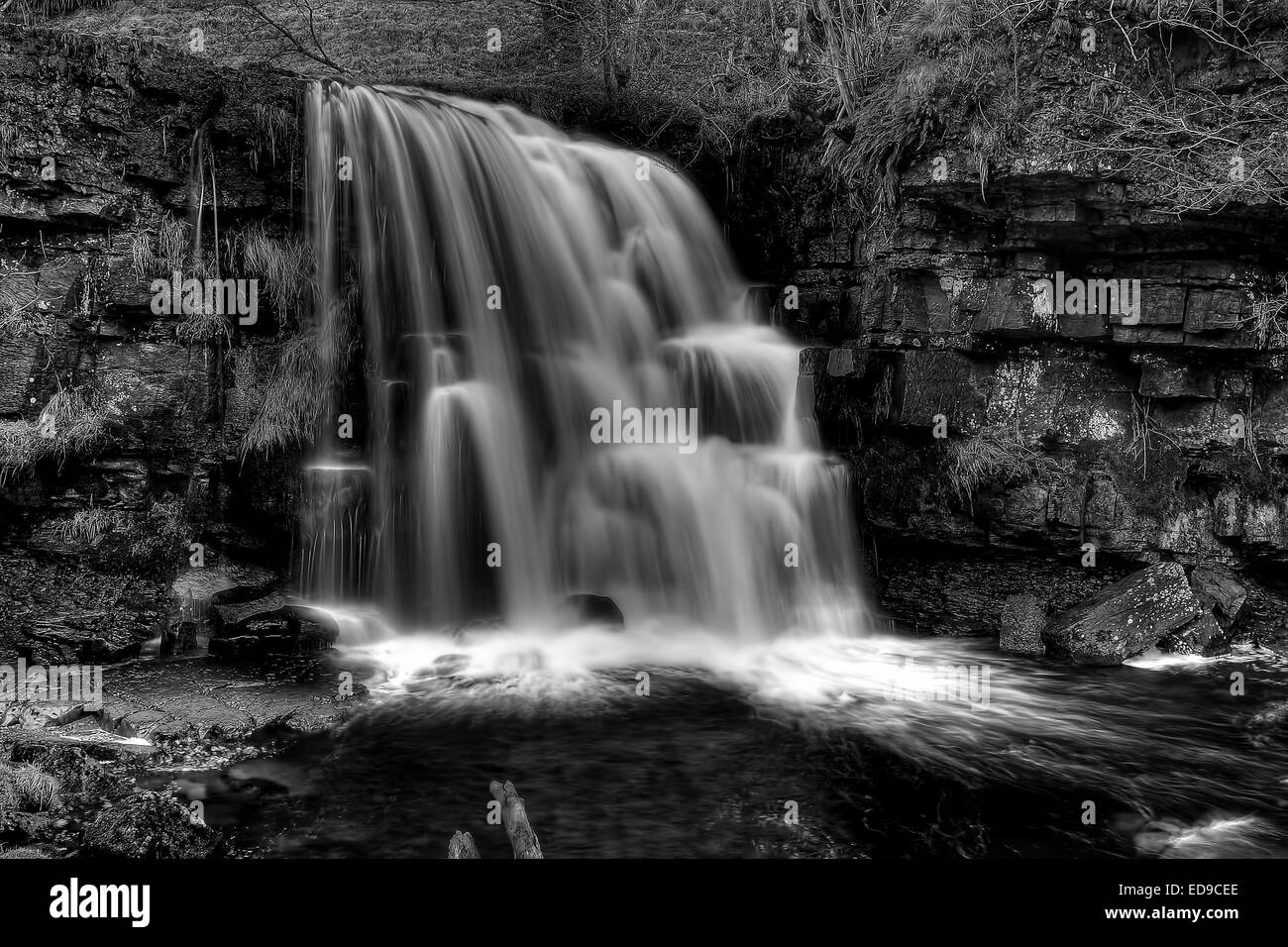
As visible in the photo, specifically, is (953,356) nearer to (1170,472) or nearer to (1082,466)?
(1082,466)

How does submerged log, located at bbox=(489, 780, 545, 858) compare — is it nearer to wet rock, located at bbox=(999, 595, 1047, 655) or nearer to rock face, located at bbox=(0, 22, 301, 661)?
rock face, located at bbox=(0, 22, 301, 661)

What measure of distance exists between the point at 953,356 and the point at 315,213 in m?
5.68

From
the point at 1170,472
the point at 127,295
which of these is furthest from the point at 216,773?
the point at 1170,472

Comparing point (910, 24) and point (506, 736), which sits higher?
point (910, 24)

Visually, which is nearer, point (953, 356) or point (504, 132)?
point (953, 356)

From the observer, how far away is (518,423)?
8445 millimetres

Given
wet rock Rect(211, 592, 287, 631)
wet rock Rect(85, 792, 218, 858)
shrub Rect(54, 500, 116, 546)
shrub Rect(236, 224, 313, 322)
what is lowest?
wet rock Rect(85, 792, 218, 858)

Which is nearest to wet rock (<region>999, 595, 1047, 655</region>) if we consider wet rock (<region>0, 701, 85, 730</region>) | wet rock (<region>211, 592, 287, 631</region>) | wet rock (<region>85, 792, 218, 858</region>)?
wet rock (<region>211, 592, 287, 631</region>)

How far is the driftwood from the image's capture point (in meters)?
4.29

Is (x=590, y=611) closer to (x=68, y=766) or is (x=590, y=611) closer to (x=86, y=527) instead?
(x=68, y=766)

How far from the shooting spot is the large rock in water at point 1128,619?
7527 mm

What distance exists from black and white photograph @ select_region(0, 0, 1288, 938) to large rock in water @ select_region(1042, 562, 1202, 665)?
0.03m

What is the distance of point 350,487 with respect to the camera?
309 inches

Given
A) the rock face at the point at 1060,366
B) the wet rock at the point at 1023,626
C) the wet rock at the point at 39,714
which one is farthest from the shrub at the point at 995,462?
the wet rock at the point at 39,714
